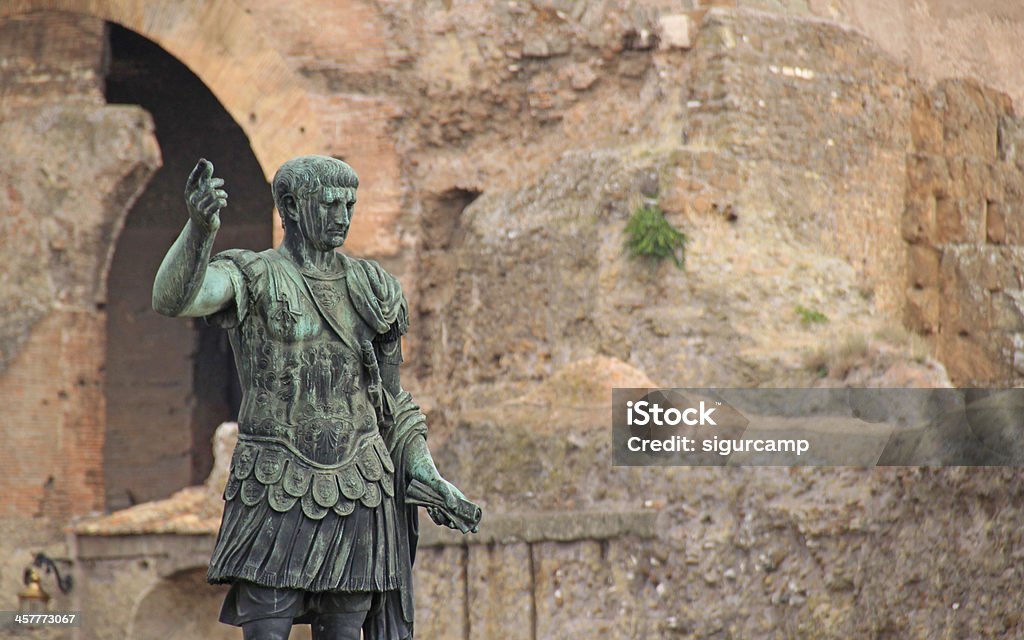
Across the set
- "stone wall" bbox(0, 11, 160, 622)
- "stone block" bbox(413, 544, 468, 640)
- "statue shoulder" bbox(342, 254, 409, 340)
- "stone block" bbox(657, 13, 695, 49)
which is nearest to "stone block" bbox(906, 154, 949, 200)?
Result: "stone block" bbox(657, 13, 695, 49)

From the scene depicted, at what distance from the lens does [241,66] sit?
14328mm

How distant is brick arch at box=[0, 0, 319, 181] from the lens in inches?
559

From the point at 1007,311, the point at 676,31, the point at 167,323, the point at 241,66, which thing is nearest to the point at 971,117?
the point at 1007,311

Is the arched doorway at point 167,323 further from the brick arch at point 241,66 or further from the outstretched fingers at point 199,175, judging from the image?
the outstretched fingers at point 199,175

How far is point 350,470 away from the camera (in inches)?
242

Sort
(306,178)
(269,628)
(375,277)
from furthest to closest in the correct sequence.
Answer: (375,277) → (306,178) → (269,628)

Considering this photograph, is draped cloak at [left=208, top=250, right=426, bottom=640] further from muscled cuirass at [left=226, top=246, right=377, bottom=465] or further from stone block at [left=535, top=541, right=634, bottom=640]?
stone block at [left=535, top=541, right=634, bottom=640]

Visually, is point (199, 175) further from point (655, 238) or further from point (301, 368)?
point (655, 238)

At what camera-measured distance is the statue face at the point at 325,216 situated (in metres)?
6.29

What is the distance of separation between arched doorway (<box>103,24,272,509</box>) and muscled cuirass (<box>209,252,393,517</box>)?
10.8m

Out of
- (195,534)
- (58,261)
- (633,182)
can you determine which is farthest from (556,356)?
(58,261)

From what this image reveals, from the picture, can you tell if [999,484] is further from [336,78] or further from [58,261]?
[58,261]

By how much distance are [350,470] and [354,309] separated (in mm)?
486

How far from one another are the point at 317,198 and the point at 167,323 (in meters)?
11.1
